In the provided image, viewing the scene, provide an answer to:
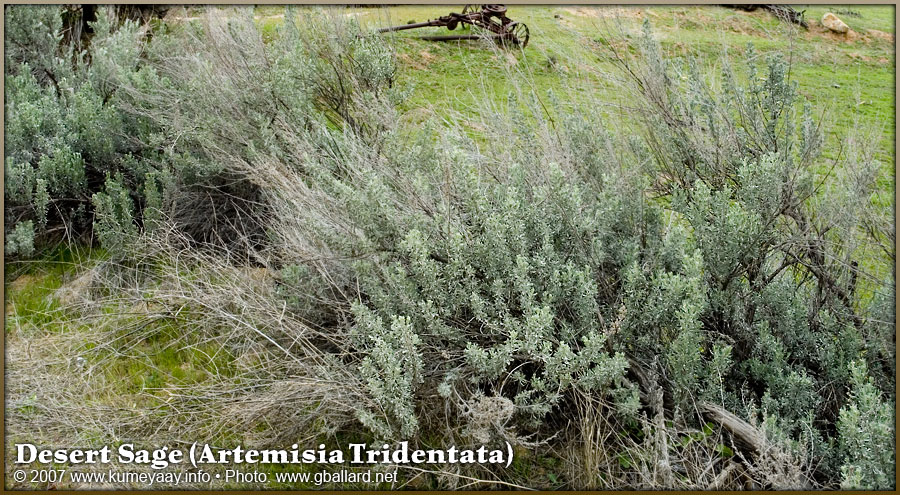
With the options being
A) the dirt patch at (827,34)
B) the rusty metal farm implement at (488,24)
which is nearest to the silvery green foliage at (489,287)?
the rusty metal farm implement at (488,24)

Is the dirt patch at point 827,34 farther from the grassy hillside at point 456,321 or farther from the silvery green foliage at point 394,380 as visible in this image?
the silvery green foliage at point 394,380

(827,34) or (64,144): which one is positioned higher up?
(827,34)

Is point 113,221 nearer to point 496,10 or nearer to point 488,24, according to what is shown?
point 488,24

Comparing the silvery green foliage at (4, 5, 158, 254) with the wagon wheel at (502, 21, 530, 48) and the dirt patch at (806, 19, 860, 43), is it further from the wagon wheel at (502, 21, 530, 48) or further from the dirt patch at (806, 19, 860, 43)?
the dirt patch at (806, 19, 860, 43)

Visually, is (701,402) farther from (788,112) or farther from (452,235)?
(788,112)

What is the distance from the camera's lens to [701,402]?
3.18 m

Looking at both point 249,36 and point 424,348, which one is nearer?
point 424,348

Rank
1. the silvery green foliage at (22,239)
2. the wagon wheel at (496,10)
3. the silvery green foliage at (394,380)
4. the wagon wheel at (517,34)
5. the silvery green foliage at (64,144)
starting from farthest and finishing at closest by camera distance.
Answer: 1. the wagon wheel at (496,10)
2. the wagon wheel at (517,34)
3. the silvery green foliage at (64,144)
4. the silvery green foliage at (22,239)
5. the silvery green foliage at (394,380)

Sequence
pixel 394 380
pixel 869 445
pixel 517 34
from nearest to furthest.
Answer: pixel 869 445
pixel 394 380
pixel 517 34

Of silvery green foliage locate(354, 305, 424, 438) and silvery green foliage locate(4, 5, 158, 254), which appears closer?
silvery green foliage locate(354, 305, 424, 438)

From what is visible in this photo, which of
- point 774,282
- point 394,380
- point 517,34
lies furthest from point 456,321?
point 517,34

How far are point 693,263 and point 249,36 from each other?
4.86m

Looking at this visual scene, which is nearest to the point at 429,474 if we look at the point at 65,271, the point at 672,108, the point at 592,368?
the point at 592,368

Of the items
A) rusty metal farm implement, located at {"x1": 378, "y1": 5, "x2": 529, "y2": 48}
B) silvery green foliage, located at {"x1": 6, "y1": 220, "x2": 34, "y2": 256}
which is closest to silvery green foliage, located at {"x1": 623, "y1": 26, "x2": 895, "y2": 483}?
silvery green foliage, located at {"x1": 6, "y1": 220, "x2": 34, "y2": 256}
